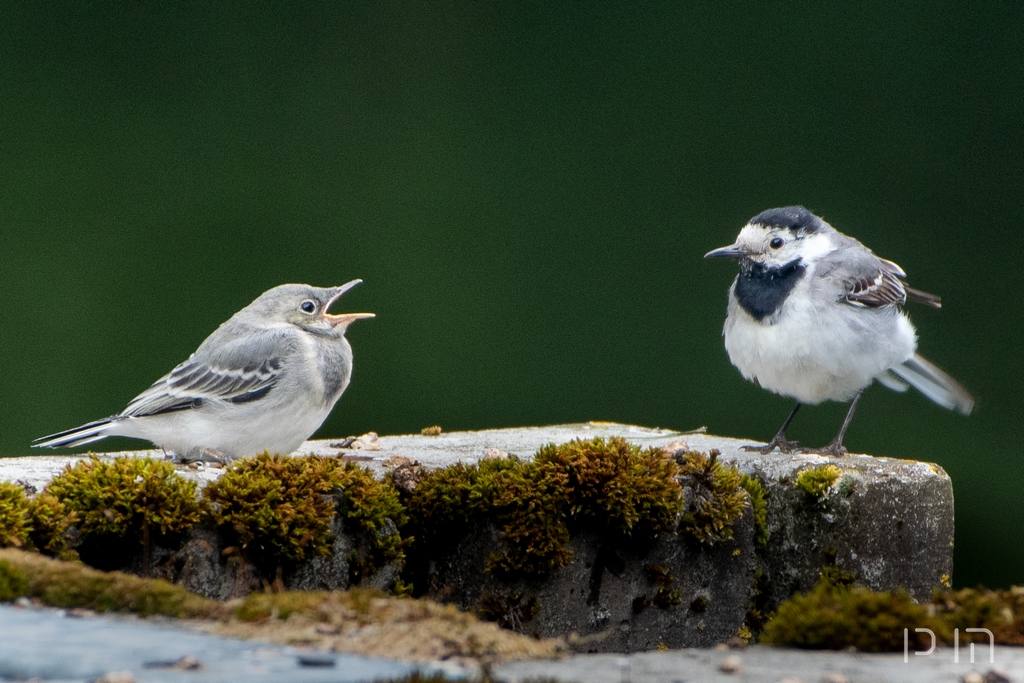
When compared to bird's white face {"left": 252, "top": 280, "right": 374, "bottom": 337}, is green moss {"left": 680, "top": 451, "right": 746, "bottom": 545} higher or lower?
lower

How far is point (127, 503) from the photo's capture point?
239 cm

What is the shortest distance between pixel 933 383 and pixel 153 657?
2959 mm

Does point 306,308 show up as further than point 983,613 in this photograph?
Yes

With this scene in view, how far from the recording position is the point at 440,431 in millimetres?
3963

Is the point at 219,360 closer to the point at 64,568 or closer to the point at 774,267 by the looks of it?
the point at 64,568

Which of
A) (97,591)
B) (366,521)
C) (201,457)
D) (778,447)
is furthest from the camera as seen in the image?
(778,447)

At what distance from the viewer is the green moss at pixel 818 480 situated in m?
2.97

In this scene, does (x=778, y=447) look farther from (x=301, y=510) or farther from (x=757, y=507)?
(x=301, y=510)

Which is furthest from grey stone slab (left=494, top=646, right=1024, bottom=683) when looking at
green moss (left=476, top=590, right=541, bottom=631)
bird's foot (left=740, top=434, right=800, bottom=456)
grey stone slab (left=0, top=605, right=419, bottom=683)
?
bird's foot (left=740, top=434, right=800, bottom=456)

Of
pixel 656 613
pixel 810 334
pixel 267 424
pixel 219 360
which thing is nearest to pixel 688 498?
pixel 656 613

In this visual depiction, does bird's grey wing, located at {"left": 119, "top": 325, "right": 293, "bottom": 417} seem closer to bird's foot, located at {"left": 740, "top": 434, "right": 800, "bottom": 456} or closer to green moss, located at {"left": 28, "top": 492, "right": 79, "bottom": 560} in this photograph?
green moss, located at {"left": 28, "top": 492, "right": 79, "bottom": 560}

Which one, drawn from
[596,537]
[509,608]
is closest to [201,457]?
[509,608]

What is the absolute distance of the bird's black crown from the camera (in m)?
3.58

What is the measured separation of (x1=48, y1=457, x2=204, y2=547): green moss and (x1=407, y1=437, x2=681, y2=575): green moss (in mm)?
584
